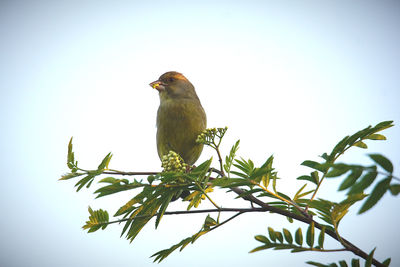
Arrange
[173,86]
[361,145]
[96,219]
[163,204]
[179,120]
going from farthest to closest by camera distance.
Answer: [173,86] → [179,120] → [96,219] → [361,145] → [163,204]

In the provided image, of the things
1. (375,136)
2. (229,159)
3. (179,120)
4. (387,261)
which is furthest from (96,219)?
(179,120)

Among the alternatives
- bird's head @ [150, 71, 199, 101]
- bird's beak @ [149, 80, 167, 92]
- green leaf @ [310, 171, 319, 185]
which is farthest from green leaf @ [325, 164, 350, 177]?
bird's beak @ [149, 80, 167, 92]

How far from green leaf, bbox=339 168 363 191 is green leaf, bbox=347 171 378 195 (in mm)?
20

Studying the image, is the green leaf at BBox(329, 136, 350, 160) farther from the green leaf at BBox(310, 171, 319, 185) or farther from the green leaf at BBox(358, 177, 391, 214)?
Answer: the green leaf at BBox(358, 177, 391, 214)

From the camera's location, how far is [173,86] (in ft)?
15.2

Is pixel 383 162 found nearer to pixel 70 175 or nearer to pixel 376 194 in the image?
pixel 376 194

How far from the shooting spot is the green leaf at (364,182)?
3.38ft

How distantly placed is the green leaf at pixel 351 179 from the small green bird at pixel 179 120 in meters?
2.79

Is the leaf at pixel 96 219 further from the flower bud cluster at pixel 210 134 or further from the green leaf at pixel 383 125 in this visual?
the green leaf at pixel 383 125

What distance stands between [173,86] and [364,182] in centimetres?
371

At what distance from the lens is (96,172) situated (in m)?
2.03

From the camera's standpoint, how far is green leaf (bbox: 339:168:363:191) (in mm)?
1061

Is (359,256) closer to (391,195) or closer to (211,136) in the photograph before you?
(391,195)

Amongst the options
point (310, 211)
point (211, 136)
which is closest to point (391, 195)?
point (310, 211)
